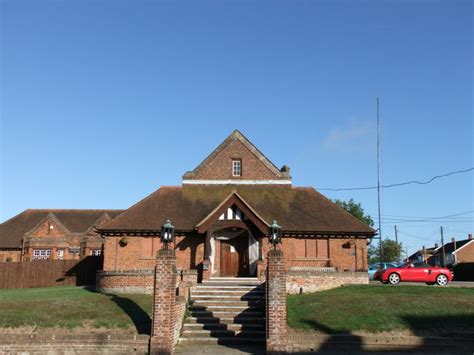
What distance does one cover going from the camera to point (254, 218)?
23.6m

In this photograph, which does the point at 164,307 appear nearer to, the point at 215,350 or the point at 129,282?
the point at 215,350

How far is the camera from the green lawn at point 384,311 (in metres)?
14.2

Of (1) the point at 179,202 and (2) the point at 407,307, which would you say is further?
(1) the point at 179,202

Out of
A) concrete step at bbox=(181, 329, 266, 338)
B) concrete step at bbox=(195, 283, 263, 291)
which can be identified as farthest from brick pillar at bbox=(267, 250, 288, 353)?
concrete step at bbox=(195, 283, 263, 291)

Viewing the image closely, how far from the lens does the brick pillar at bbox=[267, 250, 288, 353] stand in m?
13.2

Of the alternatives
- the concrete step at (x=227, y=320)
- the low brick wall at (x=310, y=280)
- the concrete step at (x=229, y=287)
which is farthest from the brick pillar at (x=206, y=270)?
the concrete step at (x=227, y=320)

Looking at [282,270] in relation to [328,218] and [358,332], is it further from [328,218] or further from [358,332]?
[328,218]

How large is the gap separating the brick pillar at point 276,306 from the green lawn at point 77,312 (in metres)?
3.89

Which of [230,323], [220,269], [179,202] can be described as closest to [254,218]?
[220,269]

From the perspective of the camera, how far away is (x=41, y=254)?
40312 mm

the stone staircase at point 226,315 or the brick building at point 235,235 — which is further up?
the brick building at point 235,235

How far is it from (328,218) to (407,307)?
35.0 feet

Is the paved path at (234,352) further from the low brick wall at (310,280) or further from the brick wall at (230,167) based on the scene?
the brick wall at (230,167)

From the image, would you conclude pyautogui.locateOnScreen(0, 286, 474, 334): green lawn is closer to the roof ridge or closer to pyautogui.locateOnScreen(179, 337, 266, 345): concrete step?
pyautogui.locateOnScreen(179, 337, 266, 345): concrete step
